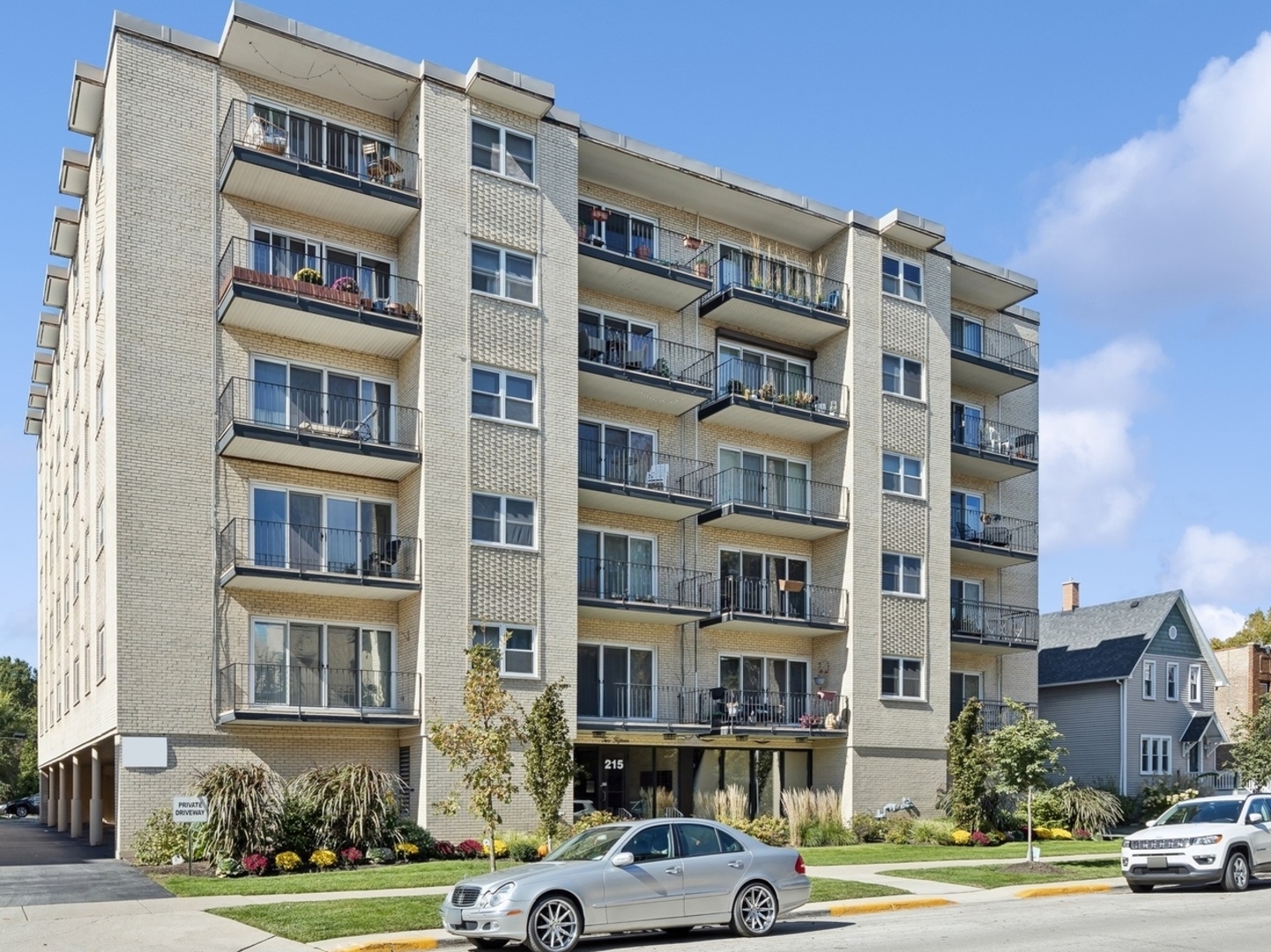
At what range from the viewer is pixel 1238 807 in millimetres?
21875

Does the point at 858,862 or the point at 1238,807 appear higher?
the point at 1238,807

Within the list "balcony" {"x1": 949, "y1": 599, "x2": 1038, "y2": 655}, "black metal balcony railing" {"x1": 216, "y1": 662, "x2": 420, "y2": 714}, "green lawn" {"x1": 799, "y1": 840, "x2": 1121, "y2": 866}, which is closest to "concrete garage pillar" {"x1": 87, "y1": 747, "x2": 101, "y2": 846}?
"black metal balcony railing" {"x1": 216, "y1": 662, "x2": 420, "y2": 714}

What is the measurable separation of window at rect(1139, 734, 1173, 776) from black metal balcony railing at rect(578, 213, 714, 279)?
24485 millimetres

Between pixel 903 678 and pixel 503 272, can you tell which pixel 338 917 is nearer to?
pixel 503 272

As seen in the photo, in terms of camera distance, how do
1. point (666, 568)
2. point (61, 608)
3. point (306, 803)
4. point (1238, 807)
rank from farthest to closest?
1. point (61, 608)
2. point (666, 568)
3. point (306, 803)
4. point (1238, 807)

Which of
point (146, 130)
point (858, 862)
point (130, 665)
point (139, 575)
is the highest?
point (146, 130)

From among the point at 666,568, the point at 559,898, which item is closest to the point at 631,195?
the point at 666,568

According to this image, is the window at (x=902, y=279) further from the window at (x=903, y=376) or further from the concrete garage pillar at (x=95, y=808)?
the concrete garage pillar at (x=95, y=808)

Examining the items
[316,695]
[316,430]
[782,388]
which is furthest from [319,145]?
[782,388]

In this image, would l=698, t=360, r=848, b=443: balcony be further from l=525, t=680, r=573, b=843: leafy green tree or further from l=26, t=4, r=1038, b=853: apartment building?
l=525, t=680, r=573, b=843: leafy green tree

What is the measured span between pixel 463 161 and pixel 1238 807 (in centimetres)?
2112

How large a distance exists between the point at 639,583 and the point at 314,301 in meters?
11.4

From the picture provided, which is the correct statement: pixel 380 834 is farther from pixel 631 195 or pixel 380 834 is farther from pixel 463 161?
pixel 631 195

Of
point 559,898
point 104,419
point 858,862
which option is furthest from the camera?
point 104,419
